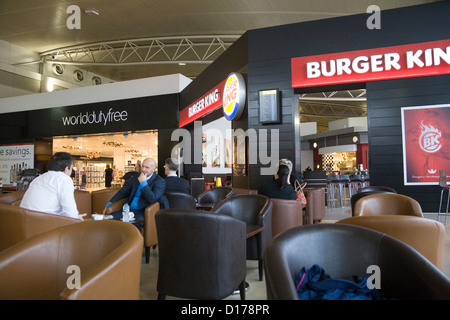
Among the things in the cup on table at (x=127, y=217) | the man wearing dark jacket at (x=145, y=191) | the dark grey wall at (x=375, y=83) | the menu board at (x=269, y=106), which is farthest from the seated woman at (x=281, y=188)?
the menu board at (x=269, y=106)

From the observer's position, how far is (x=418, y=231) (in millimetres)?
1680

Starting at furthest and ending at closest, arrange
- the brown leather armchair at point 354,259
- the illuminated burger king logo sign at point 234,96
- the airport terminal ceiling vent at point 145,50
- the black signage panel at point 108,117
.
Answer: the airport terminal ceiling vent at point 145,50 → the black signage panel at point 108,117 → the illuminated burger king logo sign at point 234,96 → the brown leather armchair at point 354,259

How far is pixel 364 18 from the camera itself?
567 centimetres

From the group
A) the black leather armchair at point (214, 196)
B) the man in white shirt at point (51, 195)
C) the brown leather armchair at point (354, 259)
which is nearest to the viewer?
the brown leather armchair at point (354, 259)

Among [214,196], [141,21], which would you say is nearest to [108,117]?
[141,21]

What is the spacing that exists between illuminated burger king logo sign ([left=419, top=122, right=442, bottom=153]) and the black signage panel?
6.88 m

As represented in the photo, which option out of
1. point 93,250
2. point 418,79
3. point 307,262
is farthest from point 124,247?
point 418,79

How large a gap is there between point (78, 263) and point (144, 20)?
10963 millimetres

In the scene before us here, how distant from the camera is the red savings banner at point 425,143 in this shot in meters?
5.30

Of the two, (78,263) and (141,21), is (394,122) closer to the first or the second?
(78,263)

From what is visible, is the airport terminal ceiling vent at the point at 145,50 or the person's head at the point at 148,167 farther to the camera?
the airport terminal ceiling vent at the point at 145,50

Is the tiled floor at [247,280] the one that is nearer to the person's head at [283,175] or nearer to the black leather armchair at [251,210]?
the black leather armchair at [251,210]

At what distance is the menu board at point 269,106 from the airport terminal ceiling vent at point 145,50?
262 inches

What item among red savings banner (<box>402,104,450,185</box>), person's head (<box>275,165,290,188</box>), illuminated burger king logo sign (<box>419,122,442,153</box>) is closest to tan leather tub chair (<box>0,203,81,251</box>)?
person's head (<box>275,165,290,188</box>)
